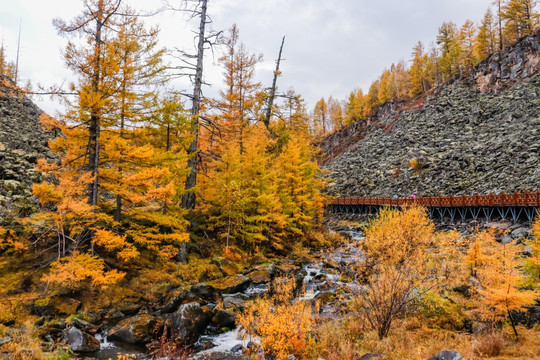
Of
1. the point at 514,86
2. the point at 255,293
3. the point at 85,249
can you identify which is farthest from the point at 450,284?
the point at 514,86

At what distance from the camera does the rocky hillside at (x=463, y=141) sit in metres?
31.5

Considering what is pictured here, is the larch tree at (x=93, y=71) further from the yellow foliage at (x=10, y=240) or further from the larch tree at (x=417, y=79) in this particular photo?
the larch tree at (x=417, y=79)

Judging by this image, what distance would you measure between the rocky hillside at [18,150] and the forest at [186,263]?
1.96m

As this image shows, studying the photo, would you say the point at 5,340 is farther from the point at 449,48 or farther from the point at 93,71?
the point at 449,48

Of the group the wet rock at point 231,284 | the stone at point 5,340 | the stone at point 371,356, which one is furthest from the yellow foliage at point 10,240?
the stone at point 371,356

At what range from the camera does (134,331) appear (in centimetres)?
962

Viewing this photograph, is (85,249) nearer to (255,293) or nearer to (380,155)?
(255,293)

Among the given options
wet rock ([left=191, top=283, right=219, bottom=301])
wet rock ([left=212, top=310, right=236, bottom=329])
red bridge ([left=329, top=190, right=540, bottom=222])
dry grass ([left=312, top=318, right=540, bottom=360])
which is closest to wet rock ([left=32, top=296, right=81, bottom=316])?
wet rock ([left=191, top=283, right=219, bottom=301])

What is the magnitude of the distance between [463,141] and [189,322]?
43.9 metres

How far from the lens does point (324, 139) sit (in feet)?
267

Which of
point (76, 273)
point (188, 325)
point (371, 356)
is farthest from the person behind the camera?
point (76, 273)

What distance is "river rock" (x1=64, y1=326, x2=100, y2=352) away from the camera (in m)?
8.62

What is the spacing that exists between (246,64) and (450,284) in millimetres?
20728

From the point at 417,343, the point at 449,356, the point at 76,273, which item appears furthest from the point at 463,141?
the point at 76,273
